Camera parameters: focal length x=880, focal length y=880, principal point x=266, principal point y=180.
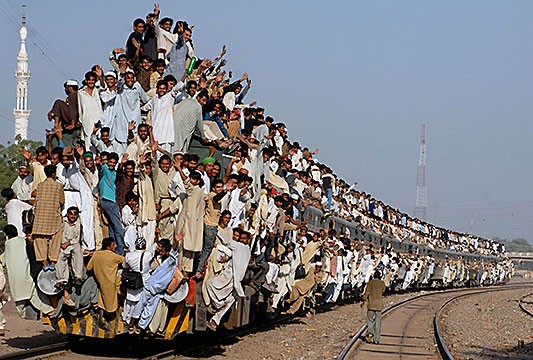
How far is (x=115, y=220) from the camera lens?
12.1 metres

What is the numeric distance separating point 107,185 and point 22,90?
48.3 m

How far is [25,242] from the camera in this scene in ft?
39.6

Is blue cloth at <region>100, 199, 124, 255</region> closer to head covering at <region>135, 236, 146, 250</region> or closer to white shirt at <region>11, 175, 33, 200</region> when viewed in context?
head covering at <region>135, 236, 146, 250</region>

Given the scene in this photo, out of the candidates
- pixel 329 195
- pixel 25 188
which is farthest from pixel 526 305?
pixel 25 188

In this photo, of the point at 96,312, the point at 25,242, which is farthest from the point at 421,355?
the point at 25,242

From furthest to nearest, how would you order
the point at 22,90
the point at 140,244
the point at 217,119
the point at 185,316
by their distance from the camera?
the point at 22,90 → the point at 217,119 → the point at 185,316 → the point at 140,244

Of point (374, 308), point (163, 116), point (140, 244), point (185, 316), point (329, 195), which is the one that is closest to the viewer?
point (140, 244)

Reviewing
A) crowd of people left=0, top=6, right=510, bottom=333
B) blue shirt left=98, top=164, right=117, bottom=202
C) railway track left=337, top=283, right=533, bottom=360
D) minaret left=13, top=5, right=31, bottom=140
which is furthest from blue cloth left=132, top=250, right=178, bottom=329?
minaret left=13, top=5, right=31, bottom=140

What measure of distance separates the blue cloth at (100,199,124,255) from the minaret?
140ft

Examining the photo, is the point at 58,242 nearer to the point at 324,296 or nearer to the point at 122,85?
the point at 122,85

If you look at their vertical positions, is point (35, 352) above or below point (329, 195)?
below

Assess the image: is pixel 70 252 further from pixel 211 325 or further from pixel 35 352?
pixel 211 325

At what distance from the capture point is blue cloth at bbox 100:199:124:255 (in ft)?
39.8

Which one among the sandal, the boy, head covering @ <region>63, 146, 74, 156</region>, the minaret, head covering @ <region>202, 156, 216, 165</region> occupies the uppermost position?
the minaret
